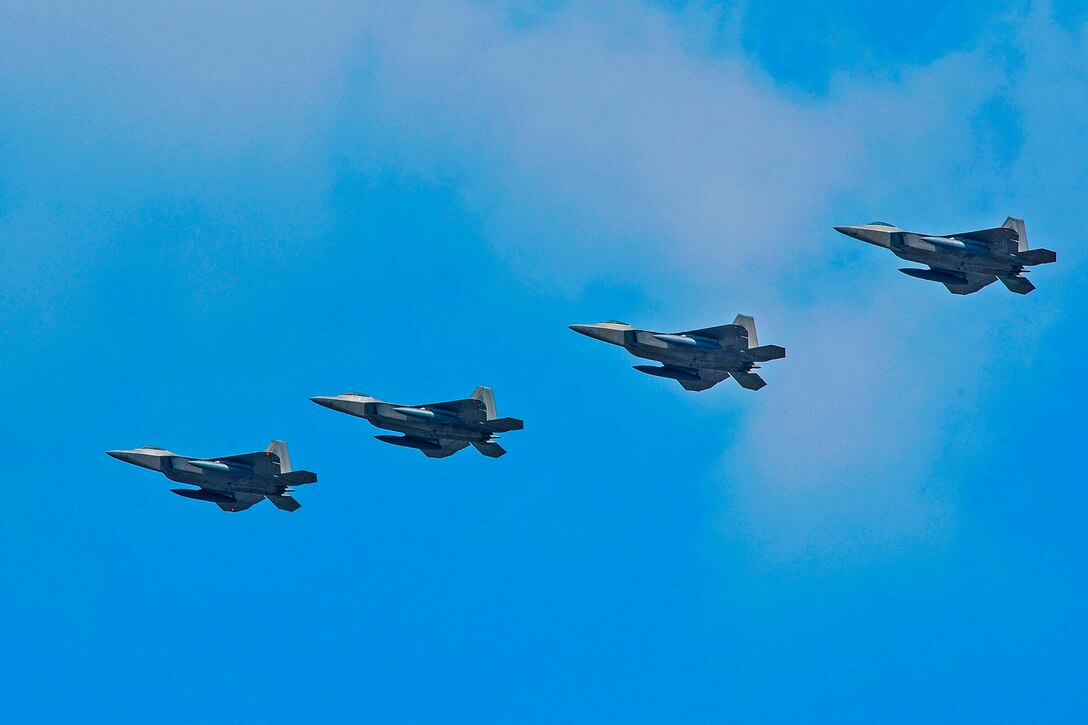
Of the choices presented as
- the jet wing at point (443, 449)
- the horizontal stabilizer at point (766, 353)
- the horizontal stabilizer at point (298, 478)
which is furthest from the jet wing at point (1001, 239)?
the horizontal stabilizer at point (298, 478)

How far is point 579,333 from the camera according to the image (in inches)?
3760

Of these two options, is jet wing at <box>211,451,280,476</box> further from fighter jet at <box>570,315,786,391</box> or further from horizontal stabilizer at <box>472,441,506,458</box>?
fighter jet at <box>570,315,786,391</box>

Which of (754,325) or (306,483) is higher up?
(754,325)

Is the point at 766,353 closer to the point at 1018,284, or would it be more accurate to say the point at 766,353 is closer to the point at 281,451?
the point at 1018,284

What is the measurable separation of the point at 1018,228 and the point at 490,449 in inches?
1301

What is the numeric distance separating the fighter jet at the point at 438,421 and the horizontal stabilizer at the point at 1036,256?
100 feet

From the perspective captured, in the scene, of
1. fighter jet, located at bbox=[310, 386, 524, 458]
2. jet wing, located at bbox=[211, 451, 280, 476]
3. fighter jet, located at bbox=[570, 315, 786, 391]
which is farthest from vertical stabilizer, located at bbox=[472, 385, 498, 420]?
jet wing, located at bbox=[211, 451, 280, 476]

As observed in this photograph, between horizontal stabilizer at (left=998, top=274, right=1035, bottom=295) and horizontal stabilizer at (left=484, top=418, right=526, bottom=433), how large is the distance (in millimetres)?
29932

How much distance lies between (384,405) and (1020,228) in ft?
125

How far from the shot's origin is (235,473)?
9225 centimetres

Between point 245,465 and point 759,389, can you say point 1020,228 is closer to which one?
point 759,389

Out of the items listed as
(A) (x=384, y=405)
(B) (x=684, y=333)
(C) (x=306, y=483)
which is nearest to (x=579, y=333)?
(B) (x=684, y=333)

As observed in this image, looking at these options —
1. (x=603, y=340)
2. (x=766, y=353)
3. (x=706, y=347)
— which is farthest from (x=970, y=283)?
(x=603, y=340)

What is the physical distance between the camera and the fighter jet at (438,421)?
301 feet
